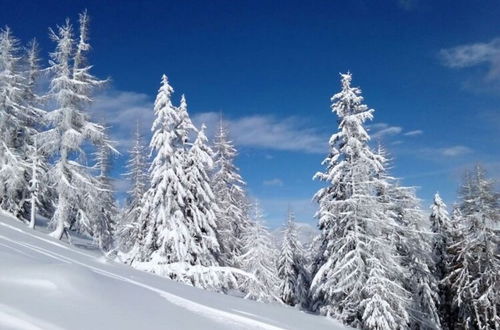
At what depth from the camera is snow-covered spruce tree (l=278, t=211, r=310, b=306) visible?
37781mm

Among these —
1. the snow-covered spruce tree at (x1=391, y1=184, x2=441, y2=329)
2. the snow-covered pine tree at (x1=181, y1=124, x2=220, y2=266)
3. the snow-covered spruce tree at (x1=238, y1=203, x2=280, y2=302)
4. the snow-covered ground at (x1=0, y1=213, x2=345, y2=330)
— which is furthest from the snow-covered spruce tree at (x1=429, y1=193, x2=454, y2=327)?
the snow-covered ground at (x1=0, y1=213, x2=345, y2=330)

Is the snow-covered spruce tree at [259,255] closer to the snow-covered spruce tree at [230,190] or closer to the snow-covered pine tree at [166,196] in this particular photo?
the snow-covered spruce tree at [230,190]

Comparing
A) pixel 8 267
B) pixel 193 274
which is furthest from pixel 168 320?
pixel 193 274

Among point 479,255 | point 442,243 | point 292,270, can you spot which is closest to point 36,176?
point 292,270

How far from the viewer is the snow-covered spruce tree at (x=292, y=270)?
1487 inches

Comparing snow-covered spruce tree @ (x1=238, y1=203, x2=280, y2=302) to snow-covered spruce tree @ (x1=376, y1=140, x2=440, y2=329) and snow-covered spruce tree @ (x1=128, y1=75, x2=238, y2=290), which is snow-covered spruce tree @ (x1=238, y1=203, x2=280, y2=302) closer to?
snow-covered spruce tree @ (x1=128, y1=75, x2=238, y2=290)

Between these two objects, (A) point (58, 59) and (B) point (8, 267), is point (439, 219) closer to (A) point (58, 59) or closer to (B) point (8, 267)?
(A) point (58, 59)

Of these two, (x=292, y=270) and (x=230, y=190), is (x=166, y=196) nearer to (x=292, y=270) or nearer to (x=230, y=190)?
(x=230, y=190)

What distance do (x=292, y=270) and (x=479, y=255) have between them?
56.0 ft

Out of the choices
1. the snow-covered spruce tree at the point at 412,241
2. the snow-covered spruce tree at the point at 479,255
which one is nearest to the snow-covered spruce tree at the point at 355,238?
the snow-covered spruce tree at the point at 412,241

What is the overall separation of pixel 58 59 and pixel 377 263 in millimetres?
20185

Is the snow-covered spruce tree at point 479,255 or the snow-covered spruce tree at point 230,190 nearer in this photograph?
the snow-covered spruce tree at point 479,255

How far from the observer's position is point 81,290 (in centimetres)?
468

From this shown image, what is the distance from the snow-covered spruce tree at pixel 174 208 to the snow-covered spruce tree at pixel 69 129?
150 inches
